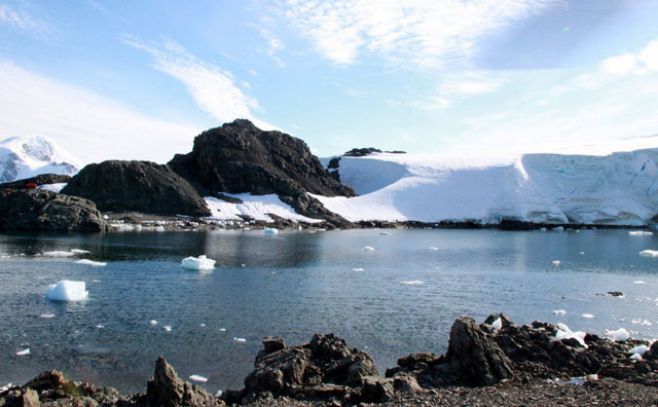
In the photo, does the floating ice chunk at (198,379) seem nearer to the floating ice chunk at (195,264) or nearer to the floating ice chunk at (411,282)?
the floating ice chunk at (411,282)

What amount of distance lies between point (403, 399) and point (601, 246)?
183ft

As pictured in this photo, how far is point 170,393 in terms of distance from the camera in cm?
1266

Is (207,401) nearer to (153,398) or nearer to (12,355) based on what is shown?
(153,398)

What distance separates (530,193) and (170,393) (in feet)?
321

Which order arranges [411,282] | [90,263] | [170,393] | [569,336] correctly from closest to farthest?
1. [170,393]
2. [569,336]
3. [411,282]
4. [90,263]

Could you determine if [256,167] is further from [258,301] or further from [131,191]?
[258,301]

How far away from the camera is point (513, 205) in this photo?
9944 cm

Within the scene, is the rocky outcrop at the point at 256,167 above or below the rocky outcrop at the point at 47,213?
above

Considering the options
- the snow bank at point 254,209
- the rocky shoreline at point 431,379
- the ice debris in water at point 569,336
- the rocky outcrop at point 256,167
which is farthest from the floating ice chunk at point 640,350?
the rocky outcrop at point 256,167

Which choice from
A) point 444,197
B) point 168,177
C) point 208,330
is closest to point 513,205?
point 444,197

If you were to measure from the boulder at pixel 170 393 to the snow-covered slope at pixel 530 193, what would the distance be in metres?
80.4

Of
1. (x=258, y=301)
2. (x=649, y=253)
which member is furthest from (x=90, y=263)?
(x=649, y=253)

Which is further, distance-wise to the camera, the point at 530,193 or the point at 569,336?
the point at 530,193

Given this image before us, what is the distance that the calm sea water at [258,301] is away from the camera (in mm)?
18078
